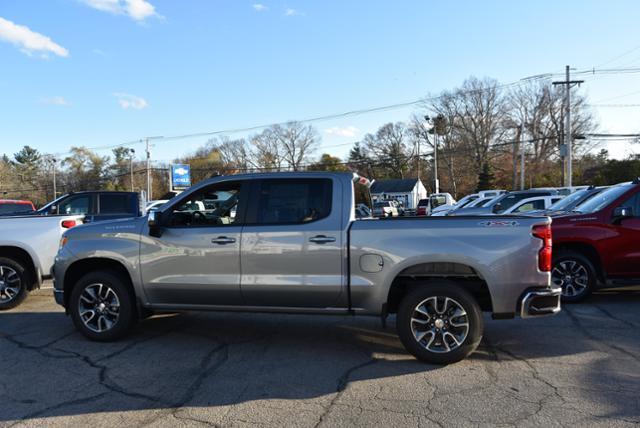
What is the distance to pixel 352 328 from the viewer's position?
6.51 m

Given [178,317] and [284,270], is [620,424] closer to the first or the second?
[284,270]

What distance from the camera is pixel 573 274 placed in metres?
7.78

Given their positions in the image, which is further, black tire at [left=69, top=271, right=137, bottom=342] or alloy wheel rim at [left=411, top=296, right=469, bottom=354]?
black tire at [left=69, top=271, right=137, bottom=342]

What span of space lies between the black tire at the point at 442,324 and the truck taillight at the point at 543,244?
738mm

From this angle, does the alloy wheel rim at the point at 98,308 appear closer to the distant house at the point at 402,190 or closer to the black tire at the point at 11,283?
the black tire at the point at 11,283

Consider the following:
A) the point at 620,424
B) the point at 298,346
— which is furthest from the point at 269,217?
the point at 620,424

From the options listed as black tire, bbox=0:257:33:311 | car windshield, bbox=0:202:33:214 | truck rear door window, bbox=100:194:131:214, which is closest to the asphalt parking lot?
black tire, bbox=0:257:33:311

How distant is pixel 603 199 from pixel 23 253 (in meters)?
9.21

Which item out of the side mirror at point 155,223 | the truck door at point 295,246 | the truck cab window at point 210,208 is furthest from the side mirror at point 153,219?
the truck door at point 295,246

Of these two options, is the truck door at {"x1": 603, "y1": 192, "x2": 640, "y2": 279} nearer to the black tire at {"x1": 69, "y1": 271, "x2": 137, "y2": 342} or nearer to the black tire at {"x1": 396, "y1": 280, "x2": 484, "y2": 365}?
the black tire at {"x1": 396, "y1": 280, "x2": 484, "y2": 365}

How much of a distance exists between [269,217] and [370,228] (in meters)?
1.11

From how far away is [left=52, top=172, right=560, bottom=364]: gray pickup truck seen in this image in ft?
16.0

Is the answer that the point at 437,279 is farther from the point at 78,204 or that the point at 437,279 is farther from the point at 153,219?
the point at 78,204

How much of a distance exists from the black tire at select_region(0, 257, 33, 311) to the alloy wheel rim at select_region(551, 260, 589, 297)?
822cm
